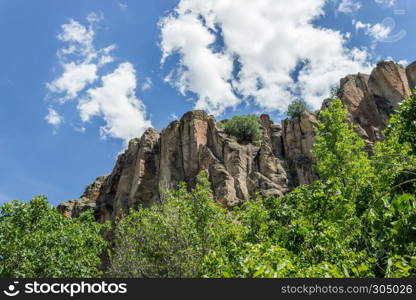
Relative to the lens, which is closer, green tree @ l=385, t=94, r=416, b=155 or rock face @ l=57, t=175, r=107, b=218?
green tree @ l=385, t=94, r=416, b=155

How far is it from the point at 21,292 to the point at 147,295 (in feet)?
7.20

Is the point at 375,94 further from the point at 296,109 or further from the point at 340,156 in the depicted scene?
the point at 340,156

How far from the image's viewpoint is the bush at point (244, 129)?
4928 cm

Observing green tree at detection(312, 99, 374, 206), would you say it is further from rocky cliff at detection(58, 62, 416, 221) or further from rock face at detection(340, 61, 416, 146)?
rock face at detection(340, 61, 416, 146)

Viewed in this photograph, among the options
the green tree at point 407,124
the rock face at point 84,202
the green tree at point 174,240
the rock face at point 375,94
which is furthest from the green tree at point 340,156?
the rock face at point 84,202

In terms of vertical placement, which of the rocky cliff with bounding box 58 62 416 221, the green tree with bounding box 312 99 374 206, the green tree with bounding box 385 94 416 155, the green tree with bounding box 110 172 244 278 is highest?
the rocky cliff with bounding box 58 62 416 221

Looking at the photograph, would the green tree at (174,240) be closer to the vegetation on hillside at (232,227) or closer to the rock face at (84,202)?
the vegetation on hillside at (232,227)

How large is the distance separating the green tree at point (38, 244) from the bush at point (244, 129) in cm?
2847

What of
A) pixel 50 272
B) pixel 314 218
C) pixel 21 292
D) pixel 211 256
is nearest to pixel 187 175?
pixel 50 272

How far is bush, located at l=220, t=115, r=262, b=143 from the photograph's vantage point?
4928cm

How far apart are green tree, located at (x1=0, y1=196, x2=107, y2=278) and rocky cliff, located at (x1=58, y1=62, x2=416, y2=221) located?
18.1 meters

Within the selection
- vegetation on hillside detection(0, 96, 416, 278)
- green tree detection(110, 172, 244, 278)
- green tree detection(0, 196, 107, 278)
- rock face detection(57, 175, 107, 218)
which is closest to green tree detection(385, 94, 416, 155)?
vegetation on hillside detection(0, 96, 416, 278)

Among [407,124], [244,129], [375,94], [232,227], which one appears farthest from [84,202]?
[407,124]

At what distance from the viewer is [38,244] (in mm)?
20859
